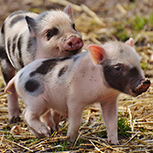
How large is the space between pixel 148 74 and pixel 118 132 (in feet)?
7.83

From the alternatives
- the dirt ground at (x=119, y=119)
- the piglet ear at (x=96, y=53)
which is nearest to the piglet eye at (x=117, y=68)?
the piglet ear at (x=96, y=53)

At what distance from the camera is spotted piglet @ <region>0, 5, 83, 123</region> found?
4.57 meters

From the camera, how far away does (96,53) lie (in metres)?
3.88

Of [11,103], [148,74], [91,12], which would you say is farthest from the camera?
[91,12]

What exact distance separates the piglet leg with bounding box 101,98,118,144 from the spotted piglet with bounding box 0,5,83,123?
2.62ft

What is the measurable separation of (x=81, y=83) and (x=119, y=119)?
1270 mm

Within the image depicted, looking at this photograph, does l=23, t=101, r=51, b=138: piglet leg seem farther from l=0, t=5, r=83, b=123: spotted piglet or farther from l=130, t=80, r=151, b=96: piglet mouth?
l=130, t=80, r=151, b=96: piglet mouth

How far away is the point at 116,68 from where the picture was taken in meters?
3.79

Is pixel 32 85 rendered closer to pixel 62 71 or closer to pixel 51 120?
pixel 62 71

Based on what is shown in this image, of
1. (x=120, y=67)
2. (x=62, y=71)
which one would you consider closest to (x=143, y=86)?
(x=120, y=67)

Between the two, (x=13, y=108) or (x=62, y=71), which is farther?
(x=13, y=108)

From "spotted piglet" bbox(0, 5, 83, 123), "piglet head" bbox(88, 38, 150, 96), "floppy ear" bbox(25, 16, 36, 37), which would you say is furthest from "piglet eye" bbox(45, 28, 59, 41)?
"piglet head" bbox(88, 38, 150, 96)

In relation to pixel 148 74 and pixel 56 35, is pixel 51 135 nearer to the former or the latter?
pixel 56 35

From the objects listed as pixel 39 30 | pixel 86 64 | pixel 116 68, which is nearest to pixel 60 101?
pixel 86 64
